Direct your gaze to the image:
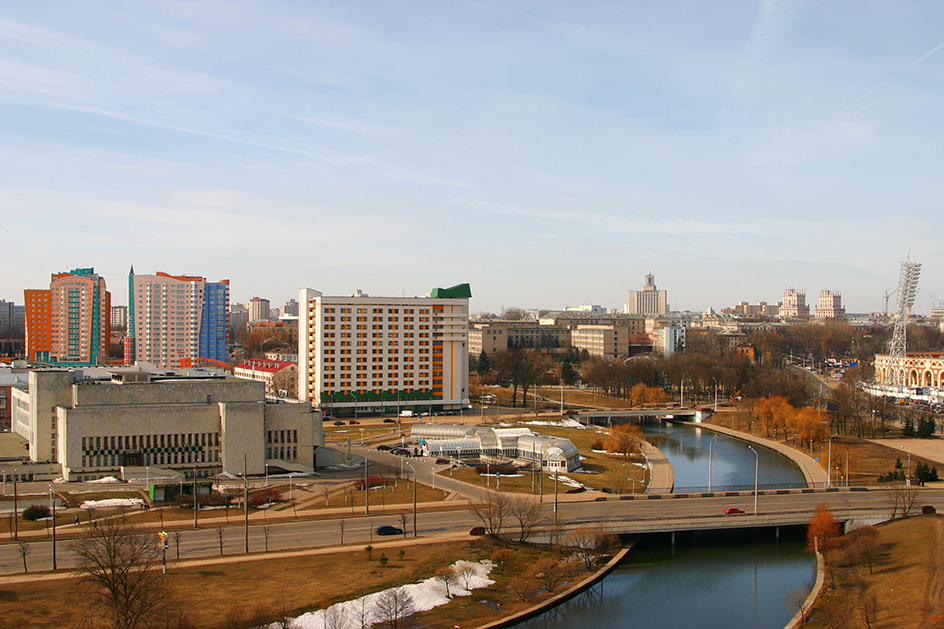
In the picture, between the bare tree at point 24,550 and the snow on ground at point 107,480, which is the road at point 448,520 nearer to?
the bare tree at point 24,550

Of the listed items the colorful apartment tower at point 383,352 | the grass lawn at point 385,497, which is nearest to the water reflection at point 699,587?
the grass lawn at point 385,497

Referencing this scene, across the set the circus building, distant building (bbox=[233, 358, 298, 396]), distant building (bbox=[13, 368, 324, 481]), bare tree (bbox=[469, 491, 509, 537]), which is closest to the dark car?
bare tree (bbox=[469, 491, 509, 537])

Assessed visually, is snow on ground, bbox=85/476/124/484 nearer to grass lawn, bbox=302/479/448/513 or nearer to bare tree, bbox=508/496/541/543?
grass lawn, bbox=302/479/448/513

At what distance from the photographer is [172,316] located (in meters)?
106

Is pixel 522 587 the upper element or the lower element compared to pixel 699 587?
upper

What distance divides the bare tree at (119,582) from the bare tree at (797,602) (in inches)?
744

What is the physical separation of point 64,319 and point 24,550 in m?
86.7

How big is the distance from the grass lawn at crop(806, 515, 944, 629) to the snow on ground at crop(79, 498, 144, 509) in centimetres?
2724

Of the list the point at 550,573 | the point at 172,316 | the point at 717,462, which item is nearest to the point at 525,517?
the point at 550,573

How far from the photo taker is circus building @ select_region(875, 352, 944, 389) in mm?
88250

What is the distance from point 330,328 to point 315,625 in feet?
166

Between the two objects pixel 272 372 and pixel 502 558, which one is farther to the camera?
pixel 272 372

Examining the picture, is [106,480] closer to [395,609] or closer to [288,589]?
[288,589]

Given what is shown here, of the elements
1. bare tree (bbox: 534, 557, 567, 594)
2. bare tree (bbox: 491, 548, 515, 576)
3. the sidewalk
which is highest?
bare tree (bbox: 491, 548, 515, 576)
